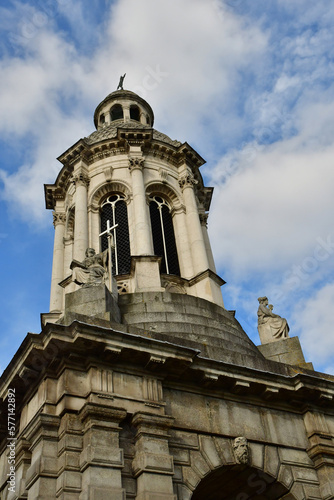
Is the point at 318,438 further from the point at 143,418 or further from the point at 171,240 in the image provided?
the point at 171,240

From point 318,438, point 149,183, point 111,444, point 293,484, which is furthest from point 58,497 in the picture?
point 149,183

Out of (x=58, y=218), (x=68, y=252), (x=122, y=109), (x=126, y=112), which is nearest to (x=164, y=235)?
(x=68, y=252)

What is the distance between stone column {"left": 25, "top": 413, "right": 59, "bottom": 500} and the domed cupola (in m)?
23.2

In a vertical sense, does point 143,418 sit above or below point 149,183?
below

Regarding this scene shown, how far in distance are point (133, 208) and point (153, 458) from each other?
47.0ft

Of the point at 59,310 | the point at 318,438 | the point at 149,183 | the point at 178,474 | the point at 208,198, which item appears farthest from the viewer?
the point at 208,198

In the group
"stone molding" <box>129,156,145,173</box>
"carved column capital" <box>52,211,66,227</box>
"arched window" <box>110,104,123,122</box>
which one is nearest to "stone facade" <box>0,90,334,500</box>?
"stone molding" <box>129,156,145,173</box>

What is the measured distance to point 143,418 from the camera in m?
12.2

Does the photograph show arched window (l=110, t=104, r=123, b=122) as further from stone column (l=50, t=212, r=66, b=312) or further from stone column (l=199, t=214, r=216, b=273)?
stone column (l=199, t=214, r=216, b=273)

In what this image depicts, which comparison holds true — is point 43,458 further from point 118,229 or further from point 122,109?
point 122,109

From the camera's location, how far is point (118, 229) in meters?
24.9

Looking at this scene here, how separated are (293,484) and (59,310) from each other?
1331 centimetres

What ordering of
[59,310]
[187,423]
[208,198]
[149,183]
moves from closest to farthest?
[187,423], [59,310], [149,183], [208,198]

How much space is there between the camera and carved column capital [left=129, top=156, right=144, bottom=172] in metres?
25.9
